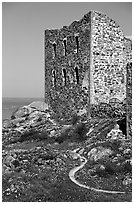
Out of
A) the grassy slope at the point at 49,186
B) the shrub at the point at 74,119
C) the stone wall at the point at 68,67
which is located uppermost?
the stone wall at the point at 68,67

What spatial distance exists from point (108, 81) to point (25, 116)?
36.7 feet

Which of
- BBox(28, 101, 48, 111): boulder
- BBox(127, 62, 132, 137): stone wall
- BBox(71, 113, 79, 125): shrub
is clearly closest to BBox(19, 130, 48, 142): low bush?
BBox(71, 113, 79, 125): shrub

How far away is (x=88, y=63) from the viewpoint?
37.6 m

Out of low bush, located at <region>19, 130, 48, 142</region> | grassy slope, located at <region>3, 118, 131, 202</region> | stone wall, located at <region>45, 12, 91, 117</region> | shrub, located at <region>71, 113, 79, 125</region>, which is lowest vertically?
grassy slope, located at <region>3, 118, 131, 202</region>

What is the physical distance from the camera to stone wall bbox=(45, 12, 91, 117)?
125 feet

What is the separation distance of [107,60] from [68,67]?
16.5ft

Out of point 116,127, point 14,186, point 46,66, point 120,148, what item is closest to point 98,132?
point 116,127

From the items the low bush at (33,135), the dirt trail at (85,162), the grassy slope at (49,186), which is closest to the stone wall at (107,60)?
the dirt trail at (85,162)

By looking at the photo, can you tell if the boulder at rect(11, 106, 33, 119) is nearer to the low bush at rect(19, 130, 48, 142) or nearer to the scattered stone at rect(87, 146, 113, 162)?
the low bush at rect(19, 130, 48, 142)

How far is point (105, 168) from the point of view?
2031 centimetres

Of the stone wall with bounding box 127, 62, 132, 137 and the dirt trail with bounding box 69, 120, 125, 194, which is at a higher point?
the stone wall with bounding box 127, 62, 132, 137

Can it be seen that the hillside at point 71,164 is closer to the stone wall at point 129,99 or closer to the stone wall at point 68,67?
the stone wall at point 129,99

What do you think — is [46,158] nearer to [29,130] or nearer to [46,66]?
[29,130]

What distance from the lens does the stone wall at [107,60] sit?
3762 cm
